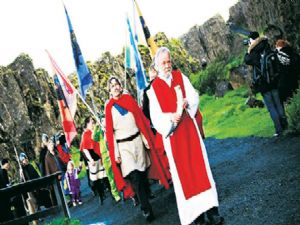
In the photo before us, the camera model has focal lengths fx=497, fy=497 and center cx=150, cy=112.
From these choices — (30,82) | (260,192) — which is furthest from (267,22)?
(30,82)

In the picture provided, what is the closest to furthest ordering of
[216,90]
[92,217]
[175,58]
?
1. [92,217]
2. [216,90]
3. [175,58]

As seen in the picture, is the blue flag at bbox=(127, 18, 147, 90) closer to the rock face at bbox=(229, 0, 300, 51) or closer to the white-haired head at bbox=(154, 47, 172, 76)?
the rock face at bbox=(229, 0, 300, 51)

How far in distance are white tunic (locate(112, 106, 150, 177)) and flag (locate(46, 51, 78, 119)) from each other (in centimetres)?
542

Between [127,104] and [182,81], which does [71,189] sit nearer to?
[127,104]

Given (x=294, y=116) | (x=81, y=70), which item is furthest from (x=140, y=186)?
(x=81, y=70)

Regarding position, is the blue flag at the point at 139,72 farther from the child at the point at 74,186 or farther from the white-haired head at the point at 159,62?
the white-haired head at the point at 159,62

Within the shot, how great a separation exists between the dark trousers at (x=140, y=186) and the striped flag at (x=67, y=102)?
5.70 m

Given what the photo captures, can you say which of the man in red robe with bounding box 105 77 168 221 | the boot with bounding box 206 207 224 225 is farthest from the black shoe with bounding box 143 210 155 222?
the boot with bounding box 206 207 224 225

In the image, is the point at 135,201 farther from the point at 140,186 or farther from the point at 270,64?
the point at 270,64

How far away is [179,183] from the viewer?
5.28 meters

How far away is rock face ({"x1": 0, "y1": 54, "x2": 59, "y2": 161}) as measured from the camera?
1113 inches

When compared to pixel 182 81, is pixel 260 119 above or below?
below

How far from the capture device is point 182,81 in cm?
547

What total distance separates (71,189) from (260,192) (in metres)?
8.57
